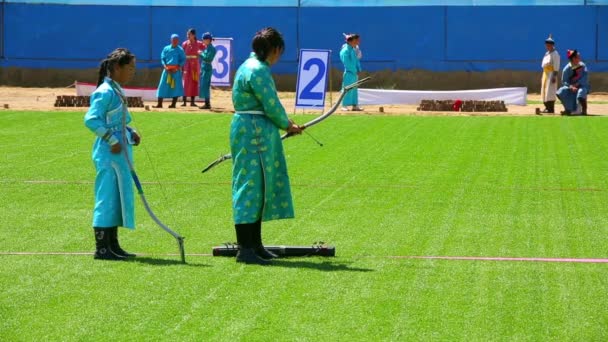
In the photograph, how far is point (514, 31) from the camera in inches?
1447

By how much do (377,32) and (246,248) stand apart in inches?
1130

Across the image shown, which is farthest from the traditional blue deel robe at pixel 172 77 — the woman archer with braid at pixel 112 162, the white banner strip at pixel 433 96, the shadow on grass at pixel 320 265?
the shadow on grass at pixel 320 265

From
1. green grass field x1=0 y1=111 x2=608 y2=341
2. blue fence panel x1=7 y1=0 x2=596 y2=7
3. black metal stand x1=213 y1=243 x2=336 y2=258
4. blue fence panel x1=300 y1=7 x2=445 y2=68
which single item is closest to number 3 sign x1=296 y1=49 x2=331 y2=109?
green grass field x1=0 y1=111 x2=608 y2=341

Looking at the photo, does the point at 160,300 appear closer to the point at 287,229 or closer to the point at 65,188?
the point at 287,229

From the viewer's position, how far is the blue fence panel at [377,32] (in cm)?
3731

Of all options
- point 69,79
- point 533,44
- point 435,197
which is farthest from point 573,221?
point 69,79

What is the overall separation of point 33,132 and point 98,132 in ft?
40.7

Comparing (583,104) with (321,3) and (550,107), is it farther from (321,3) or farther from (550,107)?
(321,3)

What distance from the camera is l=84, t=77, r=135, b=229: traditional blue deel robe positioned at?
9336 millimetres

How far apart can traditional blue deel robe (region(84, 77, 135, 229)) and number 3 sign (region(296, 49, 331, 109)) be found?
16.4m

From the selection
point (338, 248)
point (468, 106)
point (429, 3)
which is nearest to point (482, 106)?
point (468, 106)

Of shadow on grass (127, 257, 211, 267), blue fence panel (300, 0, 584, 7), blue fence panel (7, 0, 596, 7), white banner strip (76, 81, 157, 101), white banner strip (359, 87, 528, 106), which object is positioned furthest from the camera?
blue fence panel (7, 0, 596, 7)

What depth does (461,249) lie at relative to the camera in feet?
32.6

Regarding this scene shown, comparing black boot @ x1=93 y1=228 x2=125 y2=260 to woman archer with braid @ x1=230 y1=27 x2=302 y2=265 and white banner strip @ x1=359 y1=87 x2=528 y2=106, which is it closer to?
woman archer with braid @ x1=230 y1=27 x2=302 y2=265
